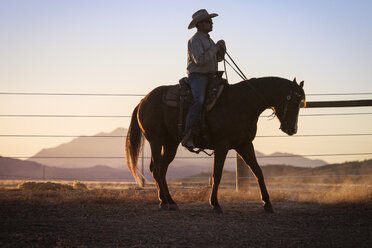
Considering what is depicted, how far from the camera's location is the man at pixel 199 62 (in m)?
6.84

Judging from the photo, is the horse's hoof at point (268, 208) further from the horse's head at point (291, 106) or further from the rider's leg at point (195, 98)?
the rider's leg at point (195, 98)

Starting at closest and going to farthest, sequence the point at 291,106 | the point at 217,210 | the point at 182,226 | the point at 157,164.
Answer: the point at 182,226
the point at 217,210
the point at 291,106
the point at 157,164

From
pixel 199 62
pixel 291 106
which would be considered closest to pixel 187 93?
pixel 199 62

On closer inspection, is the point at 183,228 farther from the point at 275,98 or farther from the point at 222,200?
the point at 222,200

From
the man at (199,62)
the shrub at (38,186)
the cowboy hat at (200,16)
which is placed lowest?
the shrub at (38,186)

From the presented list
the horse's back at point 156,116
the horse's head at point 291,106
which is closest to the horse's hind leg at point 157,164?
the horse's back at point 156,116

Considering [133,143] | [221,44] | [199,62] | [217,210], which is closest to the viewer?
[217,210]

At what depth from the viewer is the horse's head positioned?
6.78 m

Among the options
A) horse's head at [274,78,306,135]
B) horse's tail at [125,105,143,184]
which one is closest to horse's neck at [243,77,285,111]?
horse's head at [274,78,306,135]

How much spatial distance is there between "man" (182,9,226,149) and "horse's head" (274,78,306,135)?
1.24m

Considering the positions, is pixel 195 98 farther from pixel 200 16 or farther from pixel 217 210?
pixel 217 210

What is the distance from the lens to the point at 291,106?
6789 mm

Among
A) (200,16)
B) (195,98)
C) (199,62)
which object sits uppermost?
(200,16)

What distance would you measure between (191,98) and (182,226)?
2492 mm
